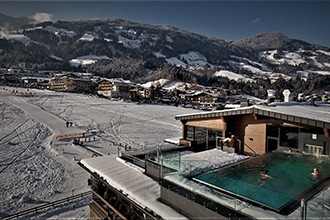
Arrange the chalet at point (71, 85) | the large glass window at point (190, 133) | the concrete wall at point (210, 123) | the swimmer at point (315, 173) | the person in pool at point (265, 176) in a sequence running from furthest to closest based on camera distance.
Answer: the chalet at point (71, 85) < the large glass window at point (190, 133) < the concrete wall at point (210, 123) < the swimmer at point (315, 173) < the person in pool at point (265, 176)

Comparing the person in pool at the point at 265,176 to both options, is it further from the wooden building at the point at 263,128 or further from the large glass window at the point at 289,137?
the large glass window at the point at 289,137

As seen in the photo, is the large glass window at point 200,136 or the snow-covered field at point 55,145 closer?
the large glass window at point 200,136

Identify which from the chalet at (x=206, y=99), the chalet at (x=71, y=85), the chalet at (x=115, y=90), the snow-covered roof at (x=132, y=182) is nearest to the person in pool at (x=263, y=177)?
the snow-covered roof at (x=132, y=182)

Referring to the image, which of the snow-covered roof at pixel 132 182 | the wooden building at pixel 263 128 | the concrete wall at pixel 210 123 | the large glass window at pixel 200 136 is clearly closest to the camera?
the snow-covered roof at pixel 132 182

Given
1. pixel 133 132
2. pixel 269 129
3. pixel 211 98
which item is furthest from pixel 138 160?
pixel 211 98

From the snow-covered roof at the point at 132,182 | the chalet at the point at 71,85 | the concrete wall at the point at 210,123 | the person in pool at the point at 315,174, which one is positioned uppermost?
the chalet at the point at 71,85

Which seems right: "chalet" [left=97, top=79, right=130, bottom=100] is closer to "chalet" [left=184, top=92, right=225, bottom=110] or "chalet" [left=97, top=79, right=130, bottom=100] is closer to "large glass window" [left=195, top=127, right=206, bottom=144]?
"chalet" [left=184, top=92, right=225, bottom=110]

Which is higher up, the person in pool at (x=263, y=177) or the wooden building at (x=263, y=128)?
the wooden building at (x=263, y=128)
